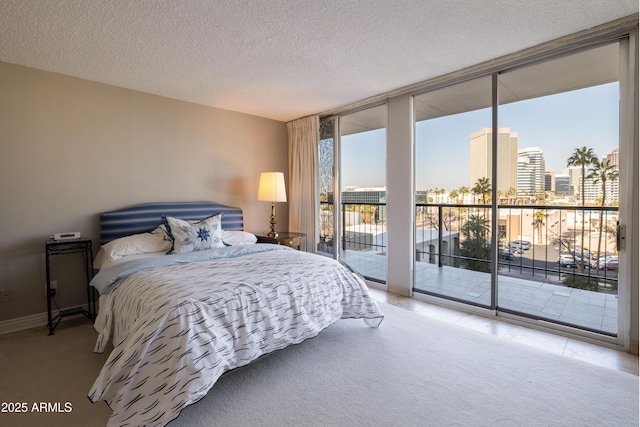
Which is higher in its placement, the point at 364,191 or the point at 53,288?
the point at 364,191

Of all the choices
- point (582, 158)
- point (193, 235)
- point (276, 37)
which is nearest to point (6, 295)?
point (193, 235)

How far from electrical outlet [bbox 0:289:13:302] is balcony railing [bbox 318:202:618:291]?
3.46 meters

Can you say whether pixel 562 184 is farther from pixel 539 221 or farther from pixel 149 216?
pixel 149 216

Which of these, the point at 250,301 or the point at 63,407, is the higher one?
the point at 250,301

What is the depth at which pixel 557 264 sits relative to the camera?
150 inches

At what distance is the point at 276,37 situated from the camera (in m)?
2.29

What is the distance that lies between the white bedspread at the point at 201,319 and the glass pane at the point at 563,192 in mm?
2185

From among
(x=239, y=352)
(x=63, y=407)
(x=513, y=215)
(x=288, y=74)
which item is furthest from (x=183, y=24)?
(x=513, y=215)

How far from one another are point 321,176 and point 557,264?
11.0 feet

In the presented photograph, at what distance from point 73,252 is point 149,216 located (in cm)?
76

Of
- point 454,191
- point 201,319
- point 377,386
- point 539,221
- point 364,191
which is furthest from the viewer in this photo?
point 364,191

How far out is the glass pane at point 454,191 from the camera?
3.71 m

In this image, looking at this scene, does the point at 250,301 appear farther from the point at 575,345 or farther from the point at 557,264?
the point at 557,264

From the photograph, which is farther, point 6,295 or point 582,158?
point 582,158
